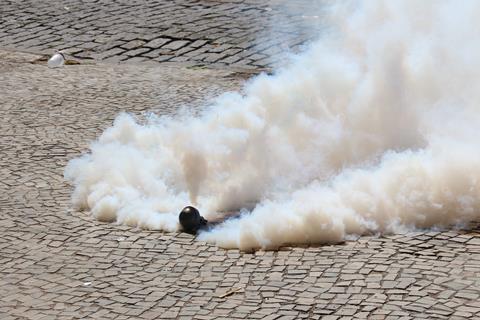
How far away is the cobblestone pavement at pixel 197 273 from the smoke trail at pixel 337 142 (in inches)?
11.1

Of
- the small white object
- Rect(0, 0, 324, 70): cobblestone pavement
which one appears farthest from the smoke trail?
the small white object

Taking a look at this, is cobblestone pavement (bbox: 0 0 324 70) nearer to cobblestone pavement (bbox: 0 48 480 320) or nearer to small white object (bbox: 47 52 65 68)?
small white object (bbox: 47 52 65 68)

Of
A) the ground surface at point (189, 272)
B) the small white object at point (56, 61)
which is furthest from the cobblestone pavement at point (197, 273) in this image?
the small white object at point (56, 61)

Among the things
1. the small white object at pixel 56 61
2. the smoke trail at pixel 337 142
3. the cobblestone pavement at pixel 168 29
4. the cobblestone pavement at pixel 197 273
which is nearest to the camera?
the cobblestone pavement at pixel 197 273

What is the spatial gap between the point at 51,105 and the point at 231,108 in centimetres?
330

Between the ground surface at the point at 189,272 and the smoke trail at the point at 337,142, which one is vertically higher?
the smoke trail at the point at 337,142

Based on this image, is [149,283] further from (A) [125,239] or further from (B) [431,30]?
(B) [431,30]

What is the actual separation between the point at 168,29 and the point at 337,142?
5.89 meters

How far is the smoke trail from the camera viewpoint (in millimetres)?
6102

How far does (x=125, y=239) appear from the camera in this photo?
20.1ft

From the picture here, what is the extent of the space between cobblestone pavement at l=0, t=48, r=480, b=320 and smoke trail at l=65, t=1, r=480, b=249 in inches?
11.1

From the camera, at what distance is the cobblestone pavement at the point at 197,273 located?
4.99 metres

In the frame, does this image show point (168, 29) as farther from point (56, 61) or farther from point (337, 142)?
point (337, 142)

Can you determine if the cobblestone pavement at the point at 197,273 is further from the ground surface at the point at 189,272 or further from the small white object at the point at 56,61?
the small white object at the point at 56,61
